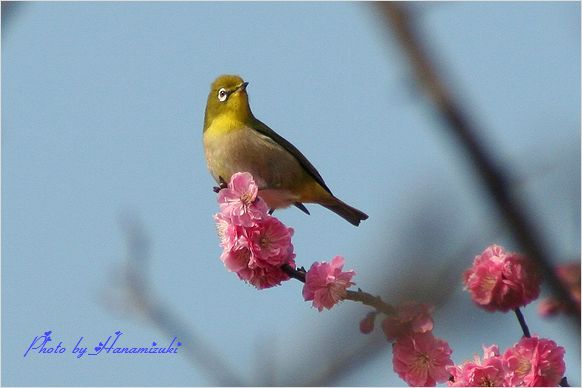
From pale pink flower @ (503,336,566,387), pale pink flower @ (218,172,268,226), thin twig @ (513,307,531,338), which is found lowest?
pale pink flower @ (503,336,566,387)

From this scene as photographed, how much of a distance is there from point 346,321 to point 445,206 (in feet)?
4.16

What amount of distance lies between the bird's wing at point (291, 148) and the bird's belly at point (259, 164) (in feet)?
0.13

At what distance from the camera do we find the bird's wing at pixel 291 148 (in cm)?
553

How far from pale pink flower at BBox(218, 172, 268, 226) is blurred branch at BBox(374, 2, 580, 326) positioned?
218cm

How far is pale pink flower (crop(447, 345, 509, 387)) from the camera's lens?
3125 mm

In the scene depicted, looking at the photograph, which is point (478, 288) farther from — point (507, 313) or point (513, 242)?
point (513, 242)

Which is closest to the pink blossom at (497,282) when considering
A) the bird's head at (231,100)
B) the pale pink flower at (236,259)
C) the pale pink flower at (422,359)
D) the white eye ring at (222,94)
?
the pale pink flower at (422,359)

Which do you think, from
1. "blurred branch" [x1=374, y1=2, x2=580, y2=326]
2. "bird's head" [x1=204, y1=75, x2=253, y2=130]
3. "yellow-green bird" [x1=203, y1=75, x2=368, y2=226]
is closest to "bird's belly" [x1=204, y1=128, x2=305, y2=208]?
"yellow-green bird" [x1=203, y1=75, x2=368, y2=226]

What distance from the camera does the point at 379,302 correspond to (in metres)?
2.99

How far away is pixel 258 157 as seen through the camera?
5.53m

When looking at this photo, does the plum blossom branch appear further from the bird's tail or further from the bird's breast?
the bird's tail

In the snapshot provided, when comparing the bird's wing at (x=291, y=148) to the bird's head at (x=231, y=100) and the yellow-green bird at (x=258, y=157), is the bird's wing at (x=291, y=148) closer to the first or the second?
the yellow-green bird at (x=258, y=157)

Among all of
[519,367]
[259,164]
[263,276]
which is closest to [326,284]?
[263,276]

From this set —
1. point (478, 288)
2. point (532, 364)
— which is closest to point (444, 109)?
point (532, 364)
